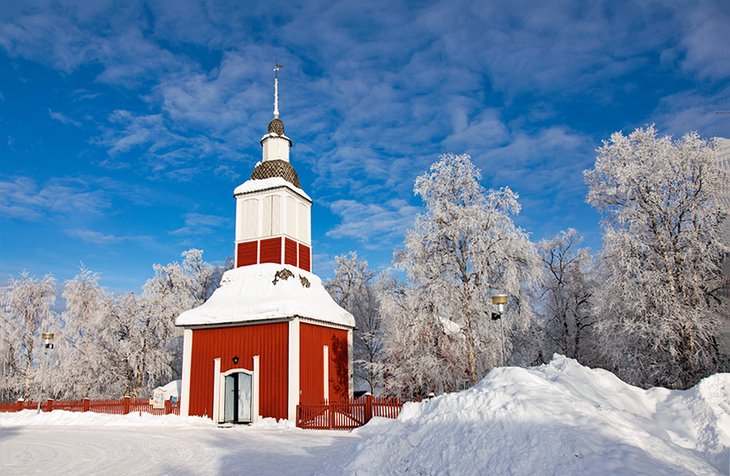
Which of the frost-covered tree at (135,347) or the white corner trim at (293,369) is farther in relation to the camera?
the frost-covered tree at (135,347)

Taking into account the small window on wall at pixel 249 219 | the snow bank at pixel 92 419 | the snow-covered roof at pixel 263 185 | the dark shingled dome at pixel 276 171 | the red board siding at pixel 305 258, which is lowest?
the snow bank at pixel 92 419

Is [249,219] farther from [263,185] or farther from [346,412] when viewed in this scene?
[346,412]

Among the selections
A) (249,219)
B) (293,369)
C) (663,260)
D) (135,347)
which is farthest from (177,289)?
(663,260)

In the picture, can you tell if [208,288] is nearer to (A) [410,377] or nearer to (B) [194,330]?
(B) [194,330]

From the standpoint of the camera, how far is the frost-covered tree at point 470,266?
19281 mm

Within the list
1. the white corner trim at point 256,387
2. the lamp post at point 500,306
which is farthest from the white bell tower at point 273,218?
the lamp post at point 500,306

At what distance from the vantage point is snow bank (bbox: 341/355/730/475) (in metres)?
7.13

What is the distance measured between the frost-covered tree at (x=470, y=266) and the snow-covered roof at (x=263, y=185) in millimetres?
7949

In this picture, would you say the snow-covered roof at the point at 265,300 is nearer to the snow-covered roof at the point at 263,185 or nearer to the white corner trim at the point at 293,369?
the white corner trim at the point at 293,369

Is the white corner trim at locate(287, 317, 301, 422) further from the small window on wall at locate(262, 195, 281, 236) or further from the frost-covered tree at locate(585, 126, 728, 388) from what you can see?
the frost-covered tree at locate(585, 126, 728, 388)

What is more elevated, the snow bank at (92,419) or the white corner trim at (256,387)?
the white corner trim at (256,387)

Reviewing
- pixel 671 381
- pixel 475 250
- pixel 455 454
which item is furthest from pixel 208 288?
pixel 455 454

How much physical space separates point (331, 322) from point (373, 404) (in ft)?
20.2

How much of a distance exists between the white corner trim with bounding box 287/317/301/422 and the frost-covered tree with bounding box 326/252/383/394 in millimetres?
9728
